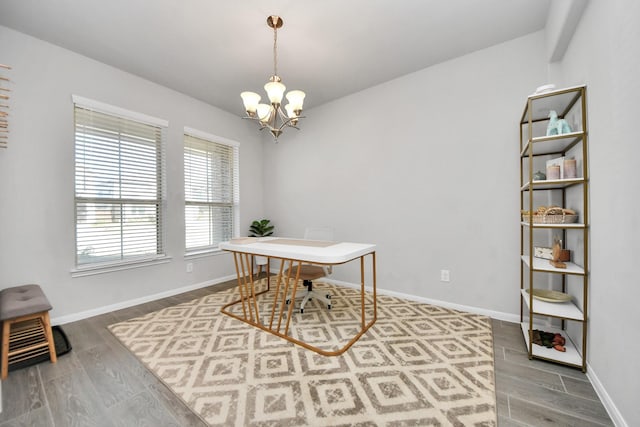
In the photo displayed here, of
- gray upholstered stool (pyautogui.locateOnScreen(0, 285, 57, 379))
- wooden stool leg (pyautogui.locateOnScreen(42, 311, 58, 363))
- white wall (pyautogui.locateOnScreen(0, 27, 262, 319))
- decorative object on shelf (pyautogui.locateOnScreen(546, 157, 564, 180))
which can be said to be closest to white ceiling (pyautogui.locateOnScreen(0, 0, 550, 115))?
white wall (pyautogui.locateOnScreen(0, 27, 262, 319))

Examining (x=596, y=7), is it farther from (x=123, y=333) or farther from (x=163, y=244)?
(x=163, y=244)

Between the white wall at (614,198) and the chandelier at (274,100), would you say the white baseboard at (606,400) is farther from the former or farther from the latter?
the chandelier at (274,100)

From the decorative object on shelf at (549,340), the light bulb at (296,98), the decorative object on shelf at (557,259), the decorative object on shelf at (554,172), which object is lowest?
the decorative object on shelf at (549,340)

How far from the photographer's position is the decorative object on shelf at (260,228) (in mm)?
4277

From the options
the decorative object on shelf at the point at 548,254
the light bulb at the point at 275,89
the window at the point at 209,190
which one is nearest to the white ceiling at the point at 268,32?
the light bulb at the point at 275,89

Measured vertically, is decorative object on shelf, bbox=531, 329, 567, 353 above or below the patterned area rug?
above

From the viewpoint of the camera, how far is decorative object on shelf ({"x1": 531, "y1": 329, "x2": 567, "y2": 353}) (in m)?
1.83

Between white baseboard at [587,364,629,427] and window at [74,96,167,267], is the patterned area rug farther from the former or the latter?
window at [74,96,167,267]

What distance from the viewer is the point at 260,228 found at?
4.27m

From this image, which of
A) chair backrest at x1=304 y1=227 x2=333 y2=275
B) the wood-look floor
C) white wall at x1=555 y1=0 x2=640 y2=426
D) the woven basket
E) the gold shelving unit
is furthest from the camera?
chair backrest at x1=304 y1=227 x2=333 y2=275

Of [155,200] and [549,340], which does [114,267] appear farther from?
[549,340]

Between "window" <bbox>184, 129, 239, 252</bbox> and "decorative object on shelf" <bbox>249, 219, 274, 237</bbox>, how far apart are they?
0.97 ft

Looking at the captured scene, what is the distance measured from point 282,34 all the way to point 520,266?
314 cm

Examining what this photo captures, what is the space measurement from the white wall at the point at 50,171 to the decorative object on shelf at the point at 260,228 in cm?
153
